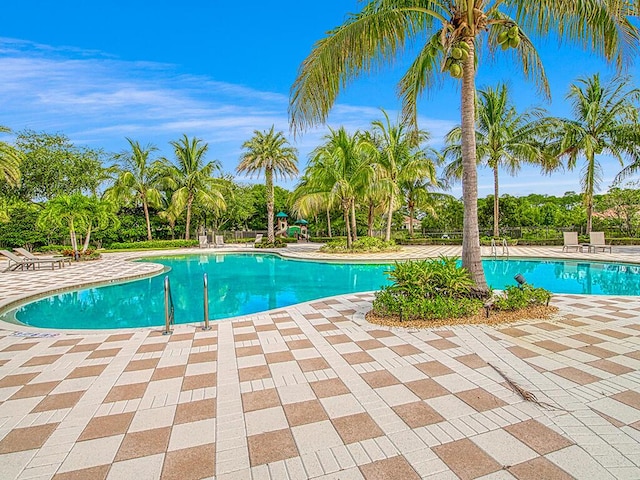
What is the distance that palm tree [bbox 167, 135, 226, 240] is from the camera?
22.7 metres

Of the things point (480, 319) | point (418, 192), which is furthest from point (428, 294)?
point (418, 192)

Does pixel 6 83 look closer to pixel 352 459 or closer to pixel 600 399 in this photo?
pixel 352 459

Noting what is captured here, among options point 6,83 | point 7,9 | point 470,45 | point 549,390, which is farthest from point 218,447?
point 6,83

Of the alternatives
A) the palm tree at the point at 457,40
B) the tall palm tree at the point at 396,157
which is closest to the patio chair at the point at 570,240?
the tall palm tree at the point at 396,157

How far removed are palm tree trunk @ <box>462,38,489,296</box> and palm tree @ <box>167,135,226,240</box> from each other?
19782 millimetres

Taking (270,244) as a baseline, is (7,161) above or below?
above

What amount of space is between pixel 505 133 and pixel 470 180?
51.2 feet

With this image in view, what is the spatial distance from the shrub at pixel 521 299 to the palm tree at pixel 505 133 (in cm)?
1456

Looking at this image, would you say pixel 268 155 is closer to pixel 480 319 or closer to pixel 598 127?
pixel 598 127

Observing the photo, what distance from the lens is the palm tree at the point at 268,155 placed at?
1989 cm

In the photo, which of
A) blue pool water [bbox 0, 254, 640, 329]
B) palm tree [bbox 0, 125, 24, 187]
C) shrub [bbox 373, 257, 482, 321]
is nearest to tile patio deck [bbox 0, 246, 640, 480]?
shrub [bbox 373, 257, 482, 321]

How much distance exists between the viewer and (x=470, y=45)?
5125 mm

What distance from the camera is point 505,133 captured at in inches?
711

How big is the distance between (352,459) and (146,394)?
188 centimetres
